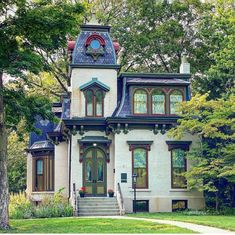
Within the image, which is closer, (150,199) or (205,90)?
(150,199)

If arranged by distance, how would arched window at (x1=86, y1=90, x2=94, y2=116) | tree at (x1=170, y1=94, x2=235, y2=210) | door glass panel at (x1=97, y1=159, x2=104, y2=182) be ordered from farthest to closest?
arched window at (x1=86, y1=90, x2=94, y2=116) < door glass panel at (x1=97, y1=159, x2=104, y2=182) < tree at (x1=170, y1=94, x2=235, y2=210)

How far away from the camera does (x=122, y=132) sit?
1283 inches

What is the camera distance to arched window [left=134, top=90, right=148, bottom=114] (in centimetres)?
3328

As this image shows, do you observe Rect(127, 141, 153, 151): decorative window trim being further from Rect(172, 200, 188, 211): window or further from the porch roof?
Rect(172, 200, 188, 211): window

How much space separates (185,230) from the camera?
1958 centimetres

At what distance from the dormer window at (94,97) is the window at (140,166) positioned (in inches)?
125

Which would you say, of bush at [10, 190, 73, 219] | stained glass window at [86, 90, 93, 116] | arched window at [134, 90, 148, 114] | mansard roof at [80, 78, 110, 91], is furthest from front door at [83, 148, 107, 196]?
mansard roof at [80, 78, 110, 91]

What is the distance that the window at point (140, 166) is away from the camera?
107ft

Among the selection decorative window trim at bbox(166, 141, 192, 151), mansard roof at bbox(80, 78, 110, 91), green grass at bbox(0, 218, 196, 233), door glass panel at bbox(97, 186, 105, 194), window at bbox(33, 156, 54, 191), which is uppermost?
mansard roof at bbox(80, 78, 110, 91)

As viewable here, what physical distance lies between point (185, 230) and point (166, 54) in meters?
28.4

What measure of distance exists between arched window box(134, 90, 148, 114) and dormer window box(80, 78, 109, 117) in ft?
6.16

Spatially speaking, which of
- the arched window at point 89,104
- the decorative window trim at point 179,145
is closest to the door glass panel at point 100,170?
the arched window at point 89,104

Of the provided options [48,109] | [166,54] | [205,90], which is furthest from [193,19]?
[48,109]

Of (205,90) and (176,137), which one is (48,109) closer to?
(176,137)
